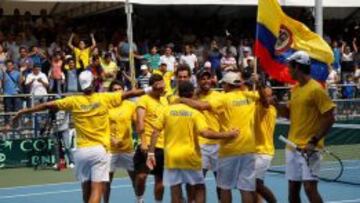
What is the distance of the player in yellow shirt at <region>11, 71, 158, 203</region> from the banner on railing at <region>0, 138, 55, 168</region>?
9394 mm

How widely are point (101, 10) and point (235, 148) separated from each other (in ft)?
56.4

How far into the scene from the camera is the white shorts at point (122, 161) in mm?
12383

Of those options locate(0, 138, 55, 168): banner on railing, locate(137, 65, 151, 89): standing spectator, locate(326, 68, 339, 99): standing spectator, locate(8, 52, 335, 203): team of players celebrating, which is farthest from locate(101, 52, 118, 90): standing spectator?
locate(8, 52, 335, 203): team of players celebrating

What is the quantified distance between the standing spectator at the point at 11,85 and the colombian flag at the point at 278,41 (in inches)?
400

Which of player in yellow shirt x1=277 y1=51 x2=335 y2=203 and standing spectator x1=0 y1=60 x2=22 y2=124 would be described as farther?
standing spectator x1=0 y1=60 x2=22 y2=124

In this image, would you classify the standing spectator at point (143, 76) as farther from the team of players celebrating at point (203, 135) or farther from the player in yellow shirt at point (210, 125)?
the team of players celebrating at point (203, 135)

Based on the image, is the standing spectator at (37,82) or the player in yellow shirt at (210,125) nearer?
the player in yellow shirt at (210,125)

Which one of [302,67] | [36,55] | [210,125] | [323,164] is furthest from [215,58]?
[302,67]

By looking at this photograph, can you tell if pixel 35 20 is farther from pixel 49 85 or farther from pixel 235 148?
pixel 235 148

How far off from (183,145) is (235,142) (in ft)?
2.18

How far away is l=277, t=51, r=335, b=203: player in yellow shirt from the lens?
30.0ft

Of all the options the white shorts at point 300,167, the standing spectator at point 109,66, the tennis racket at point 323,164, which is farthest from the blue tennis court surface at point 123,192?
the standing spectator at point 109,66

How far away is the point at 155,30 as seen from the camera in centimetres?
2923

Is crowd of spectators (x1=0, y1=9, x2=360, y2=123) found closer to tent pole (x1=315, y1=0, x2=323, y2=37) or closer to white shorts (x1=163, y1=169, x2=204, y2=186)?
tent pole (x1=315, y1=0, x2=323, y2=37)
